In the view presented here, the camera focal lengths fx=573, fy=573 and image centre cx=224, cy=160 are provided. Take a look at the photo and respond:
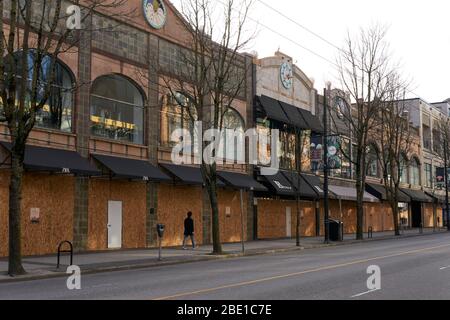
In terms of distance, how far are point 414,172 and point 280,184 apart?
3208 cm

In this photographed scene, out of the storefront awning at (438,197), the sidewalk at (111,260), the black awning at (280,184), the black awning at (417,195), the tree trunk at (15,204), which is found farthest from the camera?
the storefront awning at (438,197)

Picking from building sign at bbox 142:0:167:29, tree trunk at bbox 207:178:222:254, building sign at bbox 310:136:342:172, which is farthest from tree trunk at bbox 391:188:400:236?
building sign at bbox 142:0:167:29

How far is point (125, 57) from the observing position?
2578 cm

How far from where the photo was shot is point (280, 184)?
34125mm

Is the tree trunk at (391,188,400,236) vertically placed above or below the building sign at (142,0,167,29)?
below

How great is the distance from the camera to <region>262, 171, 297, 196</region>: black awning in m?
33.3

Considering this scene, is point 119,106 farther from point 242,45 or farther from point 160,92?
point 242,45

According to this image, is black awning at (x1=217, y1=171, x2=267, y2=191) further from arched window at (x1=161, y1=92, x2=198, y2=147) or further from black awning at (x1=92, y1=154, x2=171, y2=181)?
black awning at (x1=92, y1=154, x2=171, y2=181)

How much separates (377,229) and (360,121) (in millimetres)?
19141

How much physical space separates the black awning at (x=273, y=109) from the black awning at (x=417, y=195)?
76.8 ft


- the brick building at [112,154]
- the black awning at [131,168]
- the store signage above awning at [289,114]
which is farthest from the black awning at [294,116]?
the black awning at [131,168]

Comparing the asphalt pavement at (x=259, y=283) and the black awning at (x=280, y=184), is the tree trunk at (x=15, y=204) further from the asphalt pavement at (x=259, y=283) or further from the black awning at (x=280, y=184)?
the black awning at (x=280, y=184)

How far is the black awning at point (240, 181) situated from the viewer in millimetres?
29734

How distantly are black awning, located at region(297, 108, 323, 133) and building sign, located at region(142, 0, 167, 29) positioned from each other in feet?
46.7
